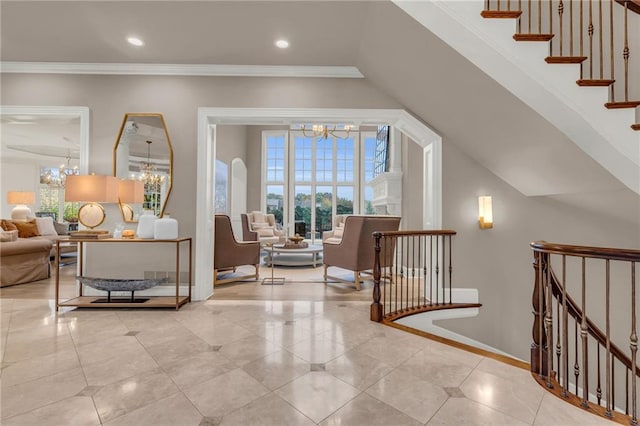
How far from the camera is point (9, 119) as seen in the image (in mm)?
3812

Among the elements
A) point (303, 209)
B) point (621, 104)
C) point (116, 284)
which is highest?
point (621, 104)

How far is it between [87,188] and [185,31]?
193 cm

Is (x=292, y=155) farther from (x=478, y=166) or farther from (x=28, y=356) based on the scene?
(x=28, y=356)

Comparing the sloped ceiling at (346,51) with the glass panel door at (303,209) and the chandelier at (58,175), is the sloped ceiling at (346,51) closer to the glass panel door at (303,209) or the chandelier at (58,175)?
the glass panel door at (303,209)

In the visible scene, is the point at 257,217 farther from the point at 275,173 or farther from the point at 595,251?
the point at 595,251

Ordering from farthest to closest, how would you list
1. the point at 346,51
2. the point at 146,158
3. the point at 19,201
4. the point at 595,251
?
the point at 19,201 → the point at 146,158 → the point at 346,51 → the point at 595,251

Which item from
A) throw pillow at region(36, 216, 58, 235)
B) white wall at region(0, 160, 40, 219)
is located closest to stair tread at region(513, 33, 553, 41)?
throw pillow at region(36, 216, 58, 235)

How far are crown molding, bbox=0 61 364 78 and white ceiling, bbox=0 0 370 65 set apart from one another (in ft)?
0.24

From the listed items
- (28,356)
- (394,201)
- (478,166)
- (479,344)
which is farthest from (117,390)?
(394,201)

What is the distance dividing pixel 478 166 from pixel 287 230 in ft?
20.5

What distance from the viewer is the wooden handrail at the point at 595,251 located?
1.48m

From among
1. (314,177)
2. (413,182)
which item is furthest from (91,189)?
(314,177)

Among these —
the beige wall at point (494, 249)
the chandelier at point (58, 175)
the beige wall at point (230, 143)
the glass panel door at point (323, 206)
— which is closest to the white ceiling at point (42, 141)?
the chandelier at point (58, 175)

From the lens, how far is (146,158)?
3.66 metres
